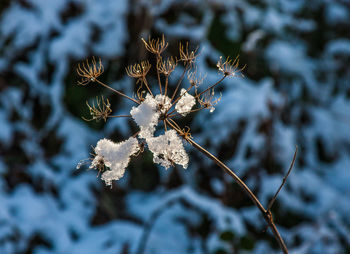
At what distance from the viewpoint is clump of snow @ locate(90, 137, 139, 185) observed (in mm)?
725

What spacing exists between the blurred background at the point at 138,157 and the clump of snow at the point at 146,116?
2.05 m

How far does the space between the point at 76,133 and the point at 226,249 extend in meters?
1.81

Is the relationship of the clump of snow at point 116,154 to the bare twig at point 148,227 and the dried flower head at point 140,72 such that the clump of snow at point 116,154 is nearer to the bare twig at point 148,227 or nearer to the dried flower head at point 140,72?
the dried flower head at point 140,72

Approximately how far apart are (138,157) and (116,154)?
2325mm

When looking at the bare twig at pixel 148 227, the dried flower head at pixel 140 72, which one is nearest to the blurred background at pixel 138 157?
the bare twig at pixel 148 227

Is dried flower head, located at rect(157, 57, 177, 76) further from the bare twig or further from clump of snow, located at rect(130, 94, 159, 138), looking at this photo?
the bare twig

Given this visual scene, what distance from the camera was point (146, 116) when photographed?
0.70 metres

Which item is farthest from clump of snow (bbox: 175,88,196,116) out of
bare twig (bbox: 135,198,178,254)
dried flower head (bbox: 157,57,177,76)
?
bare twig (bbox: 135,198,178,254)

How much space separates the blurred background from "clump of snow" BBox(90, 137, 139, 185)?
1.99m

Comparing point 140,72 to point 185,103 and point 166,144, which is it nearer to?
point 185,103

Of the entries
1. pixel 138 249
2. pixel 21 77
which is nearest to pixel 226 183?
pixel 138 249

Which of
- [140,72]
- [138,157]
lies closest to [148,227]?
[138,157]

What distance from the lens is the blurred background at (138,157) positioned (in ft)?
9.20

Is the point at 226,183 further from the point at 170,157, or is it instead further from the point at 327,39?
the point at 327,39
